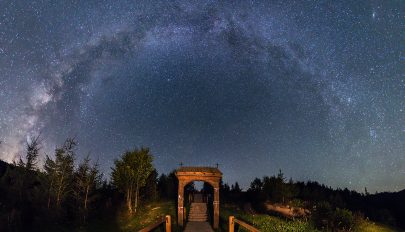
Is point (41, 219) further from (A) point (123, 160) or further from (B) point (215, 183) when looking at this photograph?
(B) point (215, 183)

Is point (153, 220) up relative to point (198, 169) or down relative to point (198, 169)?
down

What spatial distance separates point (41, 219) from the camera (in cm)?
2520

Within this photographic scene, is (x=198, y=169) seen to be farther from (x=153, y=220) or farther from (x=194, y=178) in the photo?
(x=153, y=220)

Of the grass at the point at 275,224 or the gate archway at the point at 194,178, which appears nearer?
the grass at the point at 275,224

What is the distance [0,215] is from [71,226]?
5806 millimetres

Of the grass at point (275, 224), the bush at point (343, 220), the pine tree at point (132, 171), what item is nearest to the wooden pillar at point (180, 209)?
the grass at point (275, 224)

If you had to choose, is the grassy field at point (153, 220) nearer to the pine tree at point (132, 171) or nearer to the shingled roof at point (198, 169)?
the pine tree at point (132, 171)

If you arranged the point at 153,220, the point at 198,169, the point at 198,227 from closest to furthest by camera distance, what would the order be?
the point at 198,227 → the point at 198,169 → the point at 153,220

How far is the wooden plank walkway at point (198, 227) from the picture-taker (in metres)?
22.5

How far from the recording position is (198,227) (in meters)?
23.7

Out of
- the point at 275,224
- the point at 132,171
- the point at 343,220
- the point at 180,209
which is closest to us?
the point at 275,224

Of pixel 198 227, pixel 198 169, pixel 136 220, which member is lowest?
pixel 136 220

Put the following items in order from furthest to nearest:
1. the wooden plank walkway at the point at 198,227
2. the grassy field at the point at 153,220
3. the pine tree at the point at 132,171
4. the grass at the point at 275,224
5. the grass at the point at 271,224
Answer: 1. the pine tree at the point at 132,171
2. the grassy field at the point at 153,220
3. the wooden plank walkway at the point at 198,227
4. the grass at the point at 275,224
5. the grass at the point at 271,224

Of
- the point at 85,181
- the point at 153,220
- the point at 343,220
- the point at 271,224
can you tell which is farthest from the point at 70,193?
the point at 343,220
